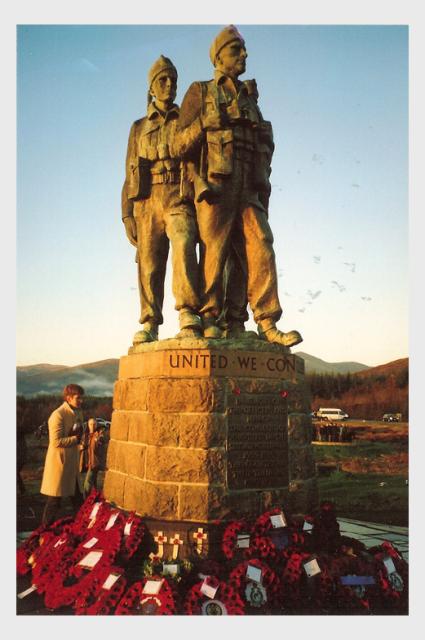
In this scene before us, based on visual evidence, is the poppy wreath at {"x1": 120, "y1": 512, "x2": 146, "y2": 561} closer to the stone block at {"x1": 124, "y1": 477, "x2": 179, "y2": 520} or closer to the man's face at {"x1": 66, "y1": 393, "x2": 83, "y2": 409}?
the stone block at {"x1": 124, "y1": 477, "x2": 179, "y2": 520}

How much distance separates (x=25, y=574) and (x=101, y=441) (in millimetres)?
3606

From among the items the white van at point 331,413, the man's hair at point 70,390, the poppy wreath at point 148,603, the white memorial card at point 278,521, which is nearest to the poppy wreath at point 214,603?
the poppy wreath at point 148,603

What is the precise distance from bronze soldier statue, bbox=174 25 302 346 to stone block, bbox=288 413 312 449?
0.70 metres

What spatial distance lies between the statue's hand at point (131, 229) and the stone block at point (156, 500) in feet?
8.53

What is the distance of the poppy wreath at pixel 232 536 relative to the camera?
426 centimetres

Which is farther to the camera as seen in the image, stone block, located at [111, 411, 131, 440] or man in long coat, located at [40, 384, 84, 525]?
man in long coat, located at [40, 384, 84, 525]

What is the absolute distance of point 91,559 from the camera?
4371 mm

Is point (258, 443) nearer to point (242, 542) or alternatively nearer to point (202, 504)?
point (202, 504)

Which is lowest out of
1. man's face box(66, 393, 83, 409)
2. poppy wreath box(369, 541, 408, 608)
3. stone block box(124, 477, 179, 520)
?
poppy wreath box(369, 541, 408, 608)

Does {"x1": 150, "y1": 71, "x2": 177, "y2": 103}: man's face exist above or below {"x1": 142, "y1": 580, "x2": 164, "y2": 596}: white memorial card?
above

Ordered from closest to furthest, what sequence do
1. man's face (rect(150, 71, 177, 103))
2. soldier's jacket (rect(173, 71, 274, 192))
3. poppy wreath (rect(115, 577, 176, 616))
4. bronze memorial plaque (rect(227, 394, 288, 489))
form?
poppy wreath (rect(115, 577, 176, 616)) < bronze memorial plaque (rect(227, 394, 288, 489)) < soldier's jacket (rect(173, 71, 274, 192)) < man's face (rect(150, 71, 177, 103))

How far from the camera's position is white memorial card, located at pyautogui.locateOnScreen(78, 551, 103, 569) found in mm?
4324

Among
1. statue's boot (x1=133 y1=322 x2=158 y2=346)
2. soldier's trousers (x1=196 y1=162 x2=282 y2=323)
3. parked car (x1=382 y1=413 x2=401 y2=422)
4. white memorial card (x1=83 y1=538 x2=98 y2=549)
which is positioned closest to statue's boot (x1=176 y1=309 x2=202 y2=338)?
soldier's trousers (x1=196 y1=162 x2=282 y2=323)

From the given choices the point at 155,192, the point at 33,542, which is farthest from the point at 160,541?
the point at 155,192
